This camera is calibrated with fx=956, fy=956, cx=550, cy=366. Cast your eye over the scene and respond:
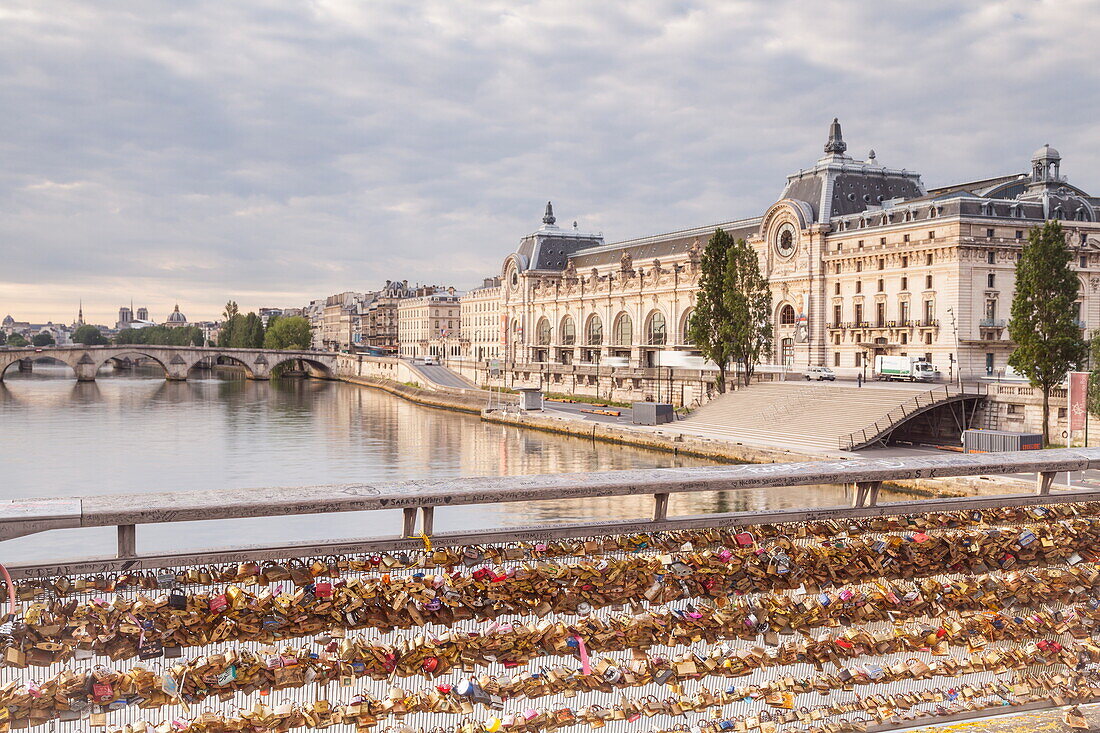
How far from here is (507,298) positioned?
316ft

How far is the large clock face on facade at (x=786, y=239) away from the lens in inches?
2306

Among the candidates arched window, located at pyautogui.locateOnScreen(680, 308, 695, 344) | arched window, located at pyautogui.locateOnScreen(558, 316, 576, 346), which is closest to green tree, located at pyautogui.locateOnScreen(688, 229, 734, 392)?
arched window, located at pyautogui.locateOnScreen(680, 308, 695, 344)

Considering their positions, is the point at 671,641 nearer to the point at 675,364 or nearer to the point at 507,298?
the point at 675,364

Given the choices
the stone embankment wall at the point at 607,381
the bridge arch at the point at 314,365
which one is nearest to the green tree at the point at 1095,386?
the stone embankment wall at the point at 607,381

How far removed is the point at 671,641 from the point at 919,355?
49387 millimetres

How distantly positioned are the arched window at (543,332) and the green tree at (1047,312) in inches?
2347

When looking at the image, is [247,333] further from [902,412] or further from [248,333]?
[902,412]

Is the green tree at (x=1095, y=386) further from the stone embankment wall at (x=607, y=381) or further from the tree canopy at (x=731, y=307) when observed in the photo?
the stone embankment wall at (x=607, y=381)

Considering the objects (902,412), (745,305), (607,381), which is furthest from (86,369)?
(902,412)

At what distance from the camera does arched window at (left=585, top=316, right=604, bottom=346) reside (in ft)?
263

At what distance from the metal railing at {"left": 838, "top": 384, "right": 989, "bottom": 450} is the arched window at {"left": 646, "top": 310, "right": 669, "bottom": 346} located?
1338 inches

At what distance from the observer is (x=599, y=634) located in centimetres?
390

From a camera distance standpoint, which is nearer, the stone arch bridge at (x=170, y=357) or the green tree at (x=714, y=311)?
the green tree at (x=714, y=311)

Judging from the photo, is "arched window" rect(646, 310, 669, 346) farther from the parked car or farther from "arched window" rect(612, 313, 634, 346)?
the parked car
